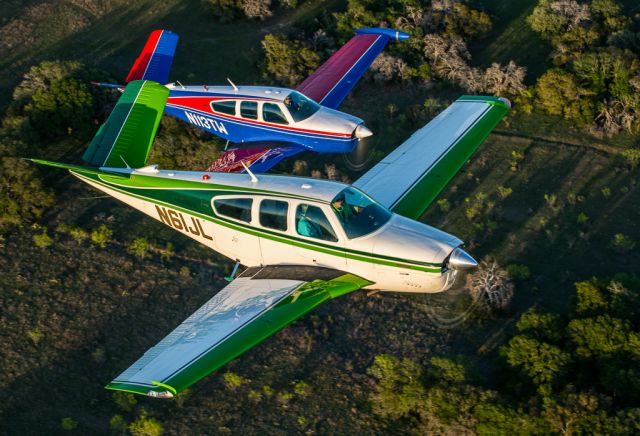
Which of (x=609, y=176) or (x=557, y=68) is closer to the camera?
(x=609, y=176)

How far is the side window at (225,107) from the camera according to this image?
2086cm

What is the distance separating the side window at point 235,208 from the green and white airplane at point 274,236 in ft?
0.07

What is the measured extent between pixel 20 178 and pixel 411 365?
422 inches

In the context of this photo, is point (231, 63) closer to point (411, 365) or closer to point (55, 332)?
point (55, 332)

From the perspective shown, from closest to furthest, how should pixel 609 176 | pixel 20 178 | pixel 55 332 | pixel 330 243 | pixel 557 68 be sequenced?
pixel 330 243
pixel 55 332
pixel 20 178
pixel 609 176
pixel 557 68

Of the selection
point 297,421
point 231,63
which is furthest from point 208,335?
point 231,63

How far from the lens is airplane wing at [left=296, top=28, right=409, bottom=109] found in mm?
21906

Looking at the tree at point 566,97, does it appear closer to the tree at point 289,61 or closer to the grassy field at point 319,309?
the grassy field at point 319,309

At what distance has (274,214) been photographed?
582 inches

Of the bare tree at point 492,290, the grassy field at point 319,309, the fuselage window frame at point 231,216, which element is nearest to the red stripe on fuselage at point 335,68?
the grassy field at point 319,309

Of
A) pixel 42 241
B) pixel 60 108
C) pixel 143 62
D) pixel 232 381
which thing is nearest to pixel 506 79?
pixel 143 62

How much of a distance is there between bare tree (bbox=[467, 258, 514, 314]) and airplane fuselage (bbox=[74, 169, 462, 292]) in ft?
9.15

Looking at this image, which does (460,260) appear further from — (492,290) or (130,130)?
(130,130)

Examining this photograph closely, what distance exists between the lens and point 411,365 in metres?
14.8
